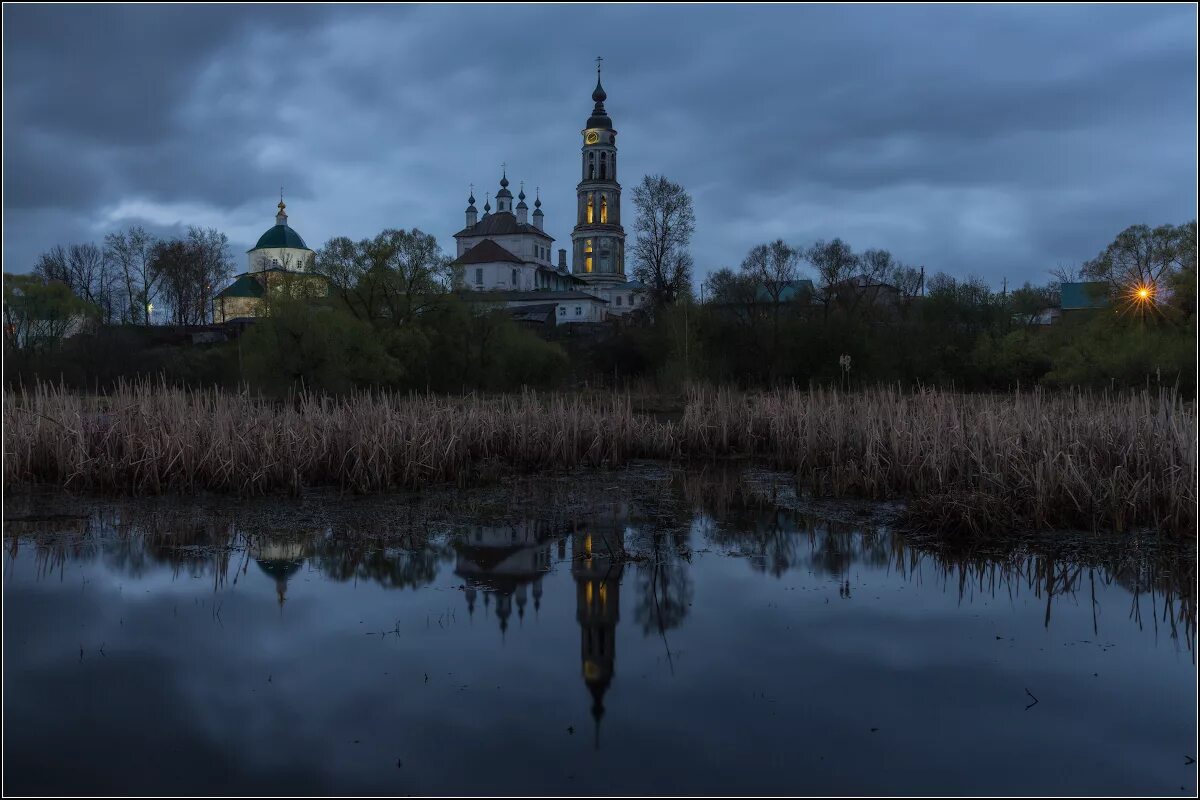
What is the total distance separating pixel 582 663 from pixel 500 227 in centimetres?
7047

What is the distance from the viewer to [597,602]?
555cm

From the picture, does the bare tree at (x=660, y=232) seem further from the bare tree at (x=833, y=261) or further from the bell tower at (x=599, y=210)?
the bell tower at (x=599, y=210)

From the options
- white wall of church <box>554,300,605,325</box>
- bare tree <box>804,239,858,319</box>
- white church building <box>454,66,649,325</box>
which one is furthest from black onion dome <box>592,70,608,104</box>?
bare tree <box>804,239,858,319</box>

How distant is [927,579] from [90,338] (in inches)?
1085

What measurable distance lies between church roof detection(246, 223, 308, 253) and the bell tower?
845 inches

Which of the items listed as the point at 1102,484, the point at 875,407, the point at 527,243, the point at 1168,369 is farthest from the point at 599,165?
the point at 1102,484

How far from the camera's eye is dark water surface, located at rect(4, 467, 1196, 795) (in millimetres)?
3395

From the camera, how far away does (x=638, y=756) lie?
3492mm

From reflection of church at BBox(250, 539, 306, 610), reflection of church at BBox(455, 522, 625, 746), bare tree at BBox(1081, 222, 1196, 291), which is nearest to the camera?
reflection of church at BBox(455, 522, 625, 746)

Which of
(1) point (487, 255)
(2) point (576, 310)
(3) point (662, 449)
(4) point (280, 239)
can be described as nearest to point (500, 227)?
(1) point (487, 255)

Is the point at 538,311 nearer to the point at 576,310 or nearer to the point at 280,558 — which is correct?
the point at 576,310

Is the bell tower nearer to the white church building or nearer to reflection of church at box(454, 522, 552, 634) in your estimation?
the white church building

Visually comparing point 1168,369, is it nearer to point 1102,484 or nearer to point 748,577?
point 1102,484

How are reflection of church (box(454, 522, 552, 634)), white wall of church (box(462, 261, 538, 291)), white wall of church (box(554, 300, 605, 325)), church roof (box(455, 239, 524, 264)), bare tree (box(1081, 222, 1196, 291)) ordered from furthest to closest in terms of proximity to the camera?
1. church roof (box(455, 239, 524, 264))
2. white wall of church (box(462, 261, 538, 291))
3. white wall of church (box(554, 300, 605, 325))
4. bare tree (box(1081, 222, 1196, 291))
5. reflection of church (box(454, 522, 552, 634))
